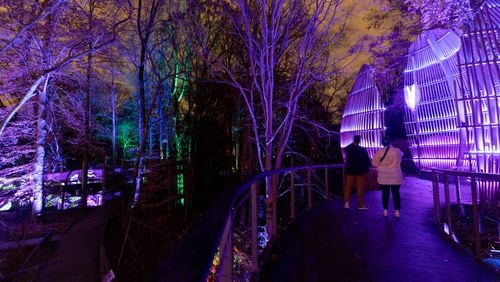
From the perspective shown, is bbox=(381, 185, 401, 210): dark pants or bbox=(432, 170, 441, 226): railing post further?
bbox=(381, 185, 401, 210): dark pants

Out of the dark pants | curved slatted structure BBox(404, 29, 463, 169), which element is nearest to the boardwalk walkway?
the dark pants

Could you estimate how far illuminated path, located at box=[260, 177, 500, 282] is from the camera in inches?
150

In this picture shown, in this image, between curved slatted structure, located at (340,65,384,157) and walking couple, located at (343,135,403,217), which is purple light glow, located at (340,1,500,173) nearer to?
curved slatted structure, located at (340,65,384,157)

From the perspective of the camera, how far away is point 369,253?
14.9ft

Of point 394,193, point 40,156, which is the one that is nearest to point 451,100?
point 394,193

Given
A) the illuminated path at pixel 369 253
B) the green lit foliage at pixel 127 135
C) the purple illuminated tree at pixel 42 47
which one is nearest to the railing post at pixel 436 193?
the illuminated path at pixel 369 253

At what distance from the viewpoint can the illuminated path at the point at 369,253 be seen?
380 centimetres

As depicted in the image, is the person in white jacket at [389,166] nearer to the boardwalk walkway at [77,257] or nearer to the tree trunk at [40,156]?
the boardwalk walkway at [77,257]

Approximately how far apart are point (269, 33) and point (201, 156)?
8060 millimetres

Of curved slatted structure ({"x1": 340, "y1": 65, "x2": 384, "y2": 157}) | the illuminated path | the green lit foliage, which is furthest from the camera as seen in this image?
the green lit foliage

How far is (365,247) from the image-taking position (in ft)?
15.7

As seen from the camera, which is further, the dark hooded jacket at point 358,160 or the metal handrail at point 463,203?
the dark hooded jacket at point 358,160

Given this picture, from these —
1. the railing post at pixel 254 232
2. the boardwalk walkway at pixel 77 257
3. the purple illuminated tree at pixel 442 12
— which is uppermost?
the purple illuminated tree at pixel 442 12

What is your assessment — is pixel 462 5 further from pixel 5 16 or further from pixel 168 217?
pixel 5 16
